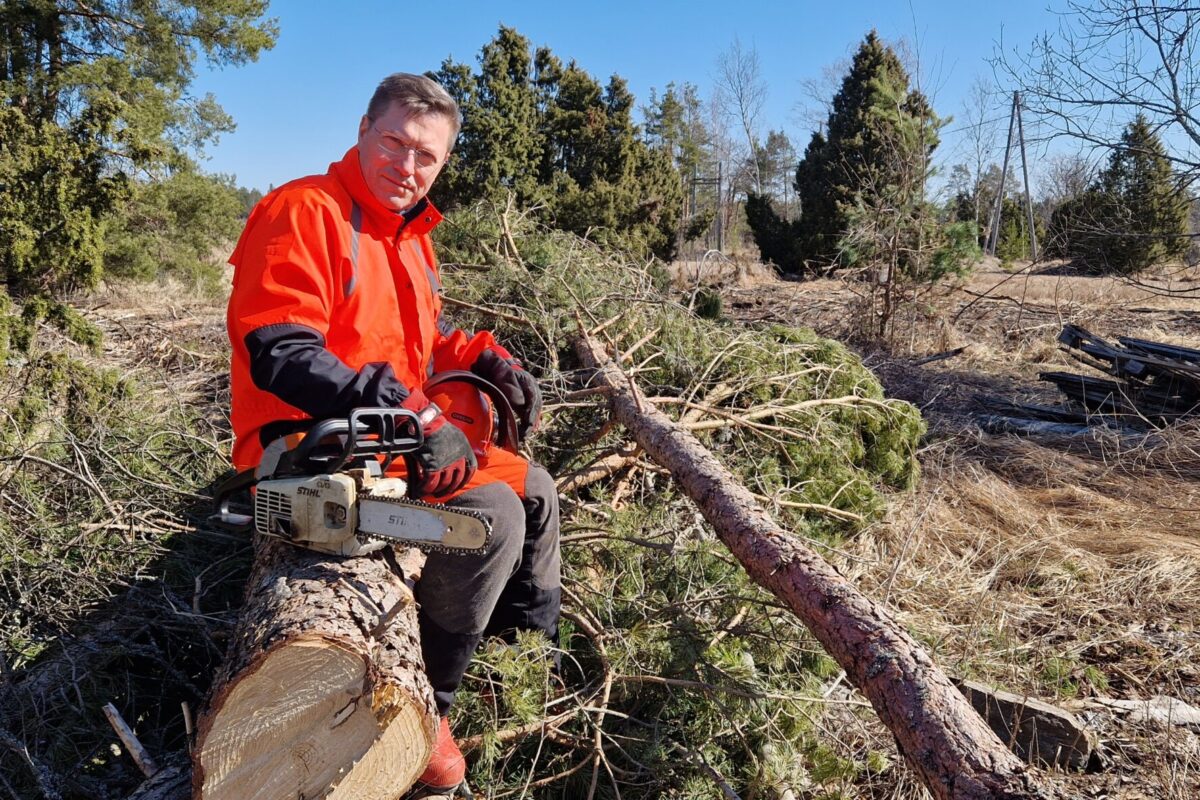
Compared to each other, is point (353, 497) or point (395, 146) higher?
point (395, 146)

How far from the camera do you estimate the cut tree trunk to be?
1607mm

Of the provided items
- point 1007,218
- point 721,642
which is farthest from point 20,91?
point 1007,218

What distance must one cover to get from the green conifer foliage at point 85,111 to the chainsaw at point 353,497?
701 centimetres

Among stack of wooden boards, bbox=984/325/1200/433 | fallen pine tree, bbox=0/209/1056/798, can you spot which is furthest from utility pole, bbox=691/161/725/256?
fallen pine tree, bbox=0/209/1056/798

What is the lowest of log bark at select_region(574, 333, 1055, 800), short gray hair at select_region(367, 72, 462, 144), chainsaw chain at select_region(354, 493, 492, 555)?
log bark at select_region(574, 333, 1055, 800)

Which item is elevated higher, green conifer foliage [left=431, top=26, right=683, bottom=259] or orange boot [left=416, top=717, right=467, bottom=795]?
green conifer foliage [left=431, top=26, right=683, bottom=259]

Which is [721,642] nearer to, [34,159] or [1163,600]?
[1163,600]

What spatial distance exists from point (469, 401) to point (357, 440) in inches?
26.0

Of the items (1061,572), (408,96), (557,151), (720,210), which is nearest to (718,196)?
(720,210)

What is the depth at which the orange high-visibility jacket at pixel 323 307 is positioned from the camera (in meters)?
1.84

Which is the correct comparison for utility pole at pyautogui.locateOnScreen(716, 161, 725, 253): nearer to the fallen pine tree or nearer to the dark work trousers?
the fallen pine tree

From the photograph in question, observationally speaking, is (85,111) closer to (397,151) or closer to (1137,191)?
(397,151)

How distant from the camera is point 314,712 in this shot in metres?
1.66

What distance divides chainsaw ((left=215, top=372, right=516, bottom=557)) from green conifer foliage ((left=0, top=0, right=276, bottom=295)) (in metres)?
7.01
